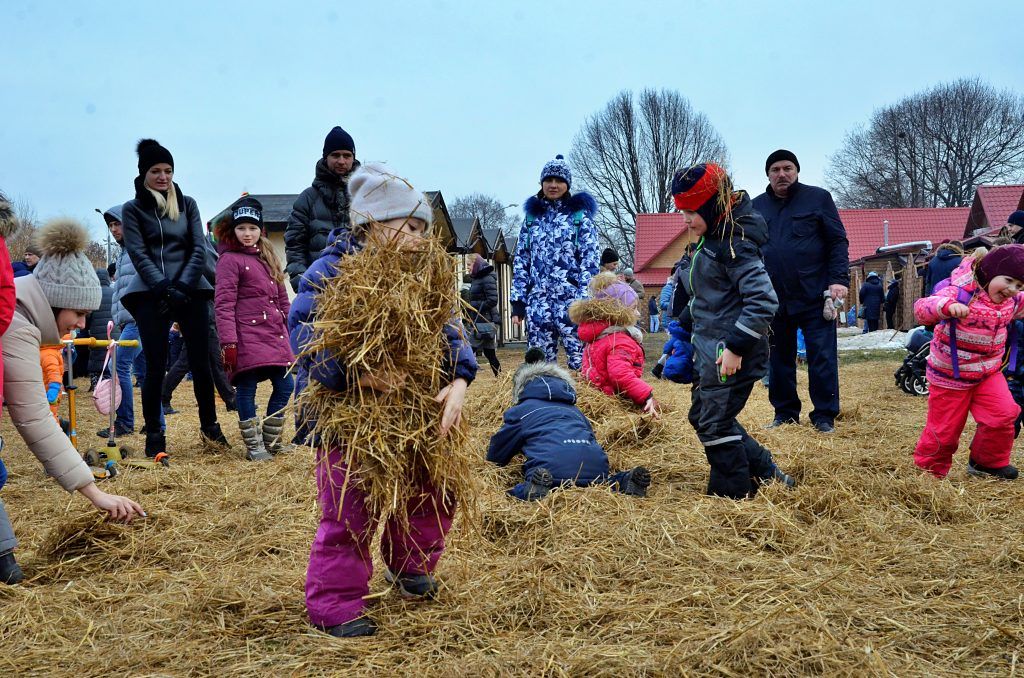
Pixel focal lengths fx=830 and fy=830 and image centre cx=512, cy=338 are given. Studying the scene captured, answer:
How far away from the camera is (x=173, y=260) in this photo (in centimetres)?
Answer: 590

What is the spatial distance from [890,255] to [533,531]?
34900mm

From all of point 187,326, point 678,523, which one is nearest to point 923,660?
point 678,523

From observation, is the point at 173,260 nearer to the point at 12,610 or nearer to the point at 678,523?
the point at 12,610

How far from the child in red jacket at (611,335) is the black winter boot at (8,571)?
4.75 m

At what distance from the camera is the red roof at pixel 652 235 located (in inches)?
1842

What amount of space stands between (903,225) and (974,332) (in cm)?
4214

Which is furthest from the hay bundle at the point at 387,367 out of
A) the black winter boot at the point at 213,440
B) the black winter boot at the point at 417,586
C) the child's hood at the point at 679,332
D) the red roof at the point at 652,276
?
the red roof at the point at 652,276

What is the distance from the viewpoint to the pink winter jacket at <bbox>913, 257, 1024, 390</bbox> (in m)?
4.71

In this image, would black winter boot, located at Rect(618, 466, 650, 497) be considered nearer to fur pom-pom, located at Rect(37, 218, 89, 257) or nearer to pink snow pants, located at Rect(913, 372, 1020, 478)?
pink snow pants, located at Rect(913, 372, 1020, 478)

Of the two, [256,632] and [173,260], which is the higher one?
[173,260]

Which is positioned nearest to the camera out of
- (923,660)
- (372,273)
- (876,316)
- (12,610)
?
(923,660)

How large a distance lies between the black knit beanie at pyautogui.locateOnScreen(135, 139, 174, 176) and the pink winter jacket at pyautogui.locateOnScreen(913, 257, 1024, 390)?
16.1ft

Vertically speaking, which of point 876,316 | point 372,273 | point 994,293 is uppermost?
point 372,273

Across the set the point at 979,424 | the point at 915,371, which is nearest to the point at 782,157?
the point at 979,424
